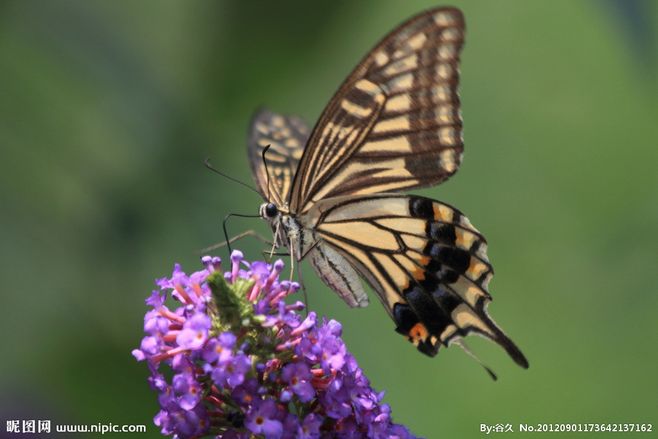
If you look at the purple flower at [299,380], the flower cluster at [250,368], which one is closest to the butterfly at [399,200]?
the flower cluster at [250,368]

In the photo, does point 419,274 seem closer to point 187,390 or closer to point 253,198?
point 187,390

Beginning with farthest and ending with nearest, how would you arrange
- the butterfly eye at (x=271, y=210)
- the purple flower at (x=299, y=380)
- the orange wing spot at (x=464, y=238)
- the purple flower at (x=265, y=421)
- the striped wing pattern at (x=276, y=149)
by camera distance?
1. the striped wing pattern at (x=276, y=149)
2. the butterfly eye at (x=271, y=210)
3. the orange wing spot at (x=464, y=238)
4. the purple flower at (x=299, y=380)
5. the purple flower at (x=265, y=421)

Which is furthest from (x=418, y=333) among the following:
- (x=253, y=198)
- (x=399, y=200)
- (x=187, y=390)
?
(x=253, y=198)

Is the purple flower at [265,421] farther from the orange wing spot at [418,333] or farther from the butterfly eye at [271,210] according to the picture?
the butterfly eye at [271,210]

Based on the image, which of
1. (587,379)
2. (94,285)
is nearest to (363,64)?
(94,285)

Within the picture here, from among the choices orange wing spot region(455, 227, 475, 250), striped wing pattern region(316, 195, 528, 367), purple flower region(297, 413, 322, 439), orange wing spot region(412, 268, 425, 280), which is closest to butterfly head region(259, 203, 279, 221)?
striped wing pattern region(316, 195, 528, 367)

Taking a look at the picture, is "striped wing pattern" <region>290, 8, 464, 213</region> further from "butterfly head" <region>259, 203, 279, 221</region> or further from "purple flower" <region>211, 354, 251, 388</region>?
"purple flower" <region>211, 354, 251, 388</region>
